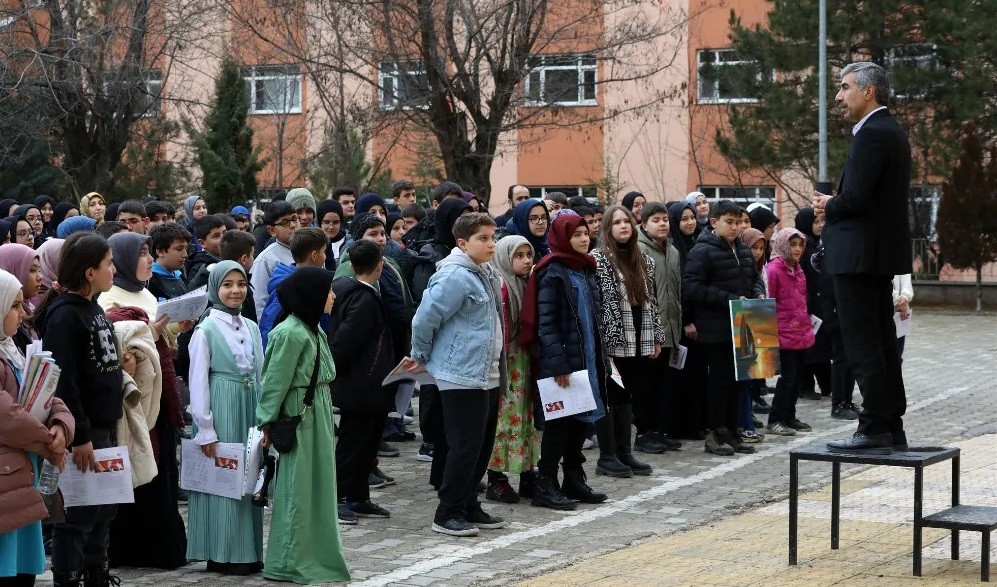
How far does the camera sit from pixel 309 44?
23391mm

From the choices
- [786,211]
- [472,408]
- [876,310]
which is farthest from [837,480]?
[786,211]

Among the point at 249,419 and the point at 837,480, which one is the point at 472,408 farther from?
the point at 837,480

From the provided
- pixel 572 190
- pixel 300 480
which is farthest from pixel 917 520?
pixel 572 190

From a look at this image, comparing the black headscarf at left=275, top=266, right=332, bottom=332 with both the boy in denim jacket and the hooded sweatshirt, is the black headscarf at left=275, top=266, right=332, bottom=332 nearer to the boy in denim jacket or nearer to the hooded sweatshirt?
the boy in denim jacket

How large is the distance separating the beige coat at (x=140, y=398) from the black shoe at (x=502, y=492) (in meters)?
2.89

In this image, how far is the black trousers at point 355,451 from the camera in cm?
933

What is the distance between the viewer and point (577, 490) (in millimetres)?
10055

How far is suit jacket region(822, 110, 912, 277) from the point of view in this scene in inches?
297

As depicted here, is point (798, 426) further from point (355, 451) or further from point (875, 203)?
point (875, 203)

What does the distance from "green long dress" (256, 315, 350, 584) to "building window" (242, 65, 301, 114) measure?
60.8 feet

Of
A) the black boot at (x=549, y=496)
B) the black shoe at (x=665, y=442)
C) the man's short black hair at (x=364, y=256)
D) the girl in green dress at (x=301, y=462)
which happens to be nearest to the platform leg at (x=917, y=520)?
the black boot at (x=549, y=496)

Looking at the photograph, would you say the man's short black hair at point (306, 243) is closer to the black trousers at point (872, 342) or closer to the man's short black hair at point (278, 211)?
the man's short black hair at point (278, 211)

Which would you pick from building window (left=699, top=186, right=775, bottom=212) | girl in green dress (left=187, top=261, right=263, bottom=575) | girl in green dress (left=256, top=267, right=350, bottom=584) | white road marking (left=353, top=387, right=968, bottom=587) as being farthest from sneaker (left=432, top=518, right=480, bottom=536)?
building window (left=699, top=186, right=775, bottom=212)

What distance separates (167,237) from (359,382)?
5.35 feet
